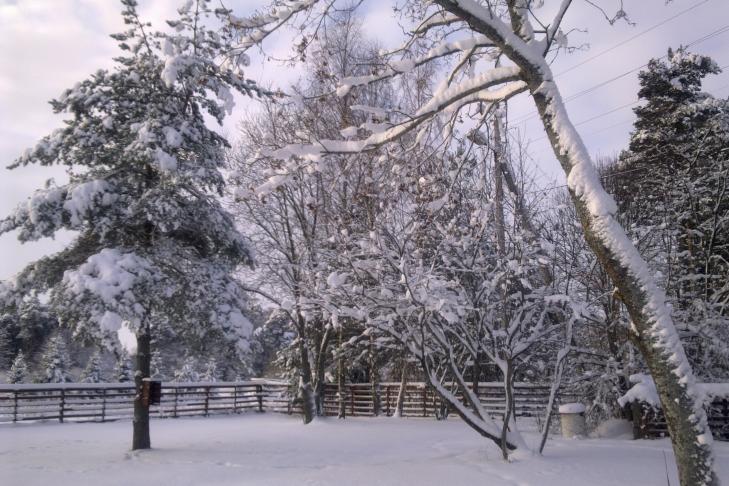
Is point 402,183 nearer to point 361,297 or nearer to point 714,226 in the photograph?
point 361,297

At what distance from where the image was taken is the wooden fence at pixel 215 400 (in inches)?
589

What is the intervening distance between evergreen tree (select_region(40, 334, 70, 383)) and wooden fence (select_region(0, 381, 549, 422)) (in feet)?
37.9

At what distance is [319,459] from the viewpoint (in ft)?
29.5

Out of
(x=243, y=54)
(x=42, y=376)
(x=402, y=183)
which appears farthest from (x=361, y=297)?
(x=42, y=376)

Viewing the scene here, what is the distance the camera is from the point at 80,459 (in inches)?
370

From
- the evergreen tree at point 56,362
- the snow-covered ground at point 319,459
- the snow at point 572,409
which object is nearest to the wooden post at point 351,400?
the snow-covered ground at point 319,459

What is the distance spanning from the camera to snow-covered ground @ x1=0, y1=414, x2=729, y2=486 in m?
7.03

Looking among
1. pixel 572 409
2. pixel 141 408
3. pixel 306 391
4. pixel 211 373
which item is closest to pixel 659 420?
pixel 572 409

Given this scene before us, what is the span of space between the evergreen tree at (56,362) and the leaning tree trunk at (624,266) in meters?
28.6

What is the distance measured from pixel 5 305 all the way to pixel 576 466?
30.9ft

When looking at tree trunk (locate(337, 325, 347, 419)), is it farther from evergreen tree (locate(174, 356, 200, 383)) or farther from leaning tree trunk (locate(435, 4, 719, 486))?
evergreen tree (locate(174, 356, 200, 383))

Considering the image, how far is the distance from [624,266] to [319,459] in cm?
641

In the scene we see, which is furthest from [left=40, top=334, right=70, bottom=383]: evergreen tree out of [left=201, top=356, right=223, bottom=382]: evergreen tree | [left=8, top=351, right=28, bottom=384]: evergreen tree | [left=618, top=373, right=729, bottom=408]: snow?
[left=618, top=373, right=729, bottom=408]: snow

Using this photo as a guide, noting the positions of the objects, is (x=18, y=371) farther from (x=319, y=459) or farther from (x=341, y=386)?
(x=319, y=459)
